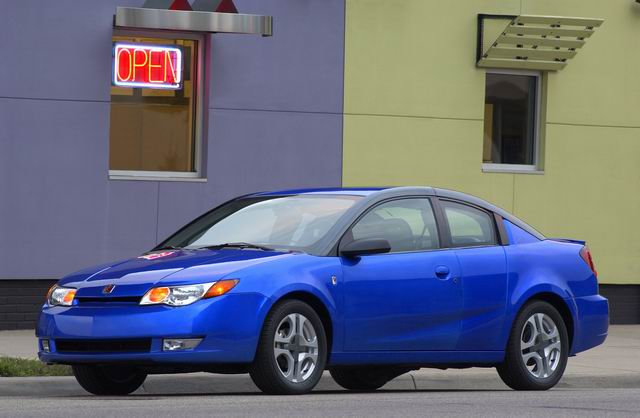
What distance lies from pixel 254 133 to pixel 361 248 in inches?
290

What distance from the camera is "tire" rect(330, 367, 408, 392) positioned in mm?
11273

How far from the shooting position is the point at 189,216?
1673 centimetres

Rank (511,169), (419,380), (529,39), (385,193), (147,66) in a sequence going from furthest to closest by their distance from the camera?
1. (511,169)
2. (529,39)
3. (147,66)
4. (419,380)
5. (385,193)

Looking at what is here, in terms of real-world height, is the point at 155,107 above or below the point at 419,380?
A: above

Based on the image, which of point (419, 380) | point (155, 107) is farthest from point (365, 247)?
point (155, 107)

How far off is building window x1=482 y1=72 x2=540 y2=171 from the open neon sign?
13.5 ft

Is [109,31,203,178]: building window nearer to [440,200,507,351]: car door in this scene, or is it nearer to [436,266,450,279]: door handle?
[440,200,507,351]: car door

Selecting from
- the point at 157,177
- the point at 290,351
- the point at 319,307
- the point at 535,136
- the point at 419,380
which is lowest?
the point at 419,380

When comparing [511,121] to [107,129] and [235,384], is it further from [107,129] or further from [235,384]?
[235,384]

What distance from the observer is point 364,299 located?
392 inches

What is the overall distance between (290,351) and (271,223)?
123 cm

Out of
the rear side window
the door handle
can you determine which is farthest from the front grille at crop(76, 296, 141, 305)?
the rear side window

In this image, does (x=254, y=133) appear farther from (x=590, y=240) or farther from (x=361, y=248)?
(x=361, y=248)

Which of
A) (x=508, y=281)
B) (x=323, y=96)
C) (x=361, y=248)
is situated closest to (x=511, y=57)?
(x=323, y=96)
